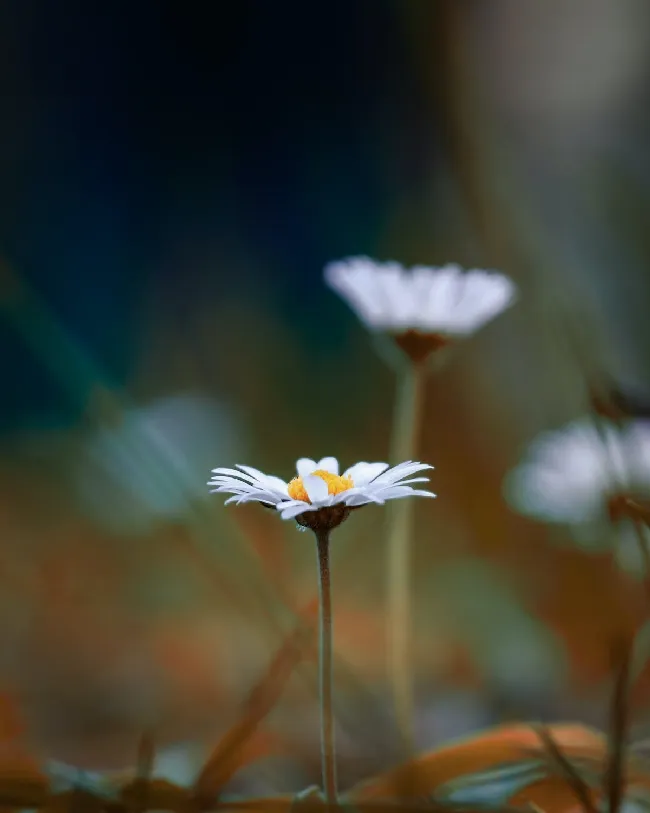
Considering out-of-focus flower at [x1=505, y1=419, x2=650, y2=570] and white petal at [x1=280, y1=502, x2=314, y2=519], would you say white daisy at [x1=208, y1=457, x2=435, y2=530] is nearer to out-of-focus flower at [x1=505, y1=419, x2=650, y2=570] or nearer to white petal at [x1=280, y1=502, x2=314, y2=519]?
white petal at [x1=280, y1=502, x2=314, y2=519]

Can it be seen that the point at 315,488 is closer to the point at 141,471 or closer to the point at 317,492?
the point at 317,492

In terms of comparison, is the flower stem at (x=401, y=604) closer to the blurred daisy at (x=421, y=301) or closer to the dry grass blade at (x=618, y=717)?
the blurred daisy at (x=421, y=301)

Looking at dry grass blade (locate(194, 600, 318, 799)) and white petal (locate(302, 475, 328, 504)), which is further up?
white petal (locate(302, 475, 328, 504))

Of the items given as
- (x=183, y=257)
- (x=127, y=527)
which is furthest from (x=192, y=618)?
(x=183, y=257)

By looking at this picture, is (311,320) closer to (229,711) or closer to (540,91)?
(540,91)

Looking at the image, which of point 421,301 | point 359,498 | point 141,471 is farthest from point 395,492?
point 141,471

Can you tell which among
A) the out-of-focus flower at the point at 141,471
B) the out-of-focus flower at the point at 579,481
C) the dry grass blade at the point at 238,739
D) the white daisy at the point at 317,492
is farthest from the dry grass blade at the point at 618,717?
the out-of-focus flower at the point at 141,471

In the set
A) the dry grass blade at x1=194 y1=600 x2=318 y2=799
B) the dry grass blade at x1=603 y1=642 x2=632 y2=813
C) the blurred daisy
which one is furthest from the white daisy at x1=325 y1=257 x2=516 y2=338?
the dry grass blade at x1=603 y1=642 x2=632 y2=813
